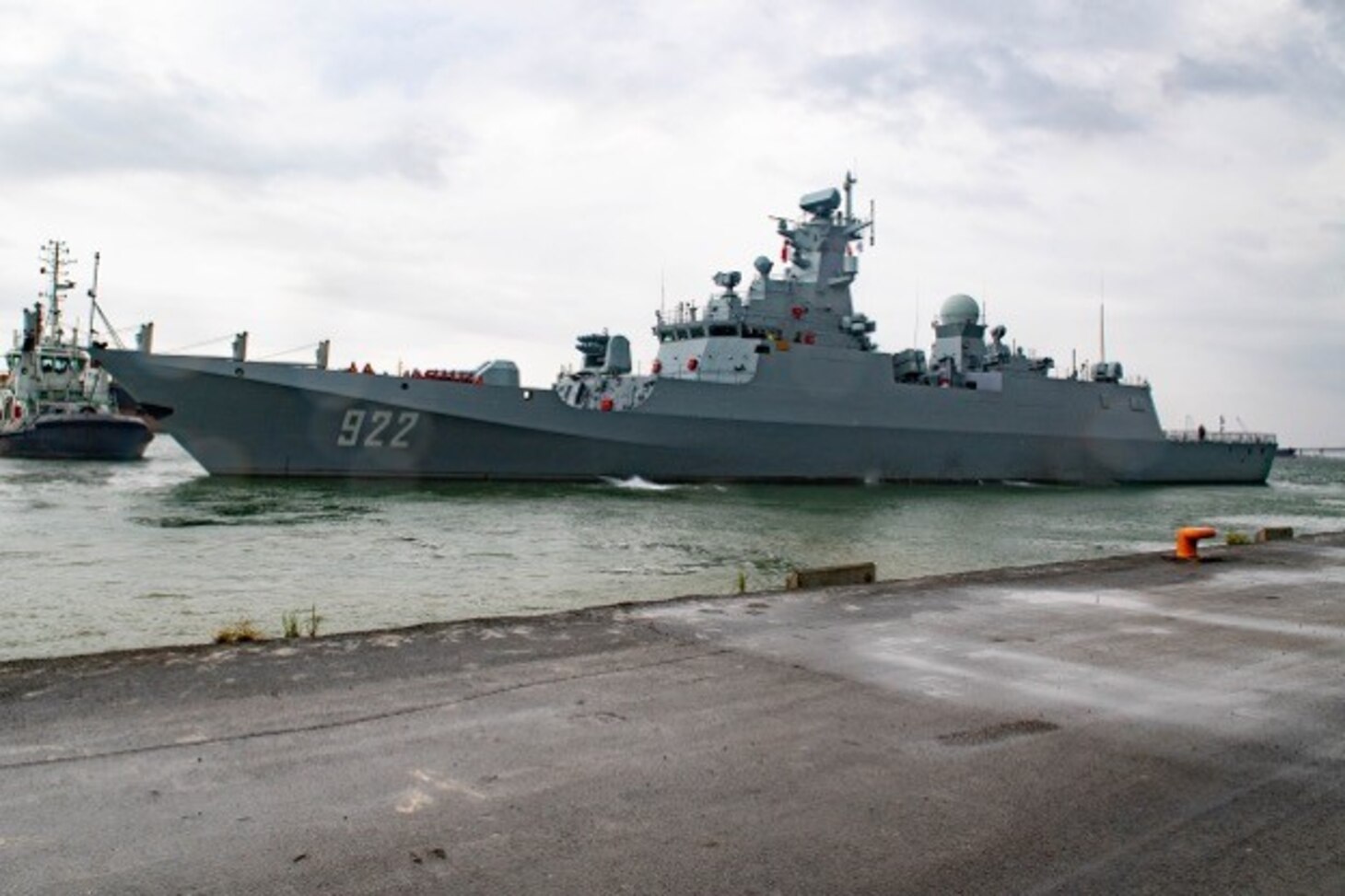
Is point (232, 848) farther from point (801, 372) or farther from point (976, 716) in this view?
point (801, 372)

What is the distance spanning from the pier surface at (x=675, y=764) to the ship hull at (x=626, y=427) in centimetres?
1902

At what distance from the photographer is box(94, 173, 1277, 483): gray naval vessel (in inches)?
875

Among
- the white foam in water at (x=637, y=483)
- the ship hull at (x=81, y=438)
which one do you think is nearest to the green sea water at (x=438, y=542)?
the white foam in water at (x=637, y=483)

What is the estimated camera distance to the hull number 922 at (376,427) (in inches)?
887

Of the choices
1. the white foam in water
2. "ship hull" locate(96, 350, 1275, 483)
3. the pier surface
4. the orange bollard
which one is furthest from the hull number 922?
the pier surface

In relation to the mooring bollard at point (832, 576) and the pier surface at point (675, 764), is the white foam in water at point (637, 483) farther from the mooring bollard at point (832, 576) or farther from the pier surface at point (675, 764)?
the pier surface at point (675, 764)

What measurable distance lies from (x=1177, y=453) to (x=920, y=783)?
141 ft

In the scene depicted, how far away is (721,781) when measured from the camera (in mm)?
2688

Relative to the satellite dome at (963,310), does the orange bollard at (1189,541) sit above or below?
below

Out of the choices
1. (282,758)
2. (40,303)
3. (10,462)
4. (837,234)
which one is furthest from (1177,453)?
(40,303)

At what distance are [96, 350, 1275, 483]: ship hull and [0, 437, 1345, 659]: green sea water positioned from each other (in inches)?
38.5

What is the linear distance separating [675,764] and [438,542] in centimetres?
1075

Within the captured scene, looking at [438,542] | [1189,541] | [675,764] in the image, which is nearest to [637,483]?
[438,542]

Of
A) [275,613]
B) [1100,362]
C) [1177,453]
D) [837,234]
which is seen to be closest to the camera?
[275,613]
